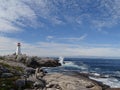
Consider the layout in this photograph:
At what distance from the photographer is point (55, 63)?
108938 millimetres

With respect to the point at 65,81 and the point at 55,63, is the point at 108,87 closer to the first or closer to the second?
the point at 65,81

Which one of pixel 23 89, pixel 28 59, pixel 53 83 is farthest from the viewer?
pixel 28 59

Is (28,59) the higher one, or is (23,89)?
(28,59)

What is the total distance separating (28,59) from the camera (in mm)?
98500

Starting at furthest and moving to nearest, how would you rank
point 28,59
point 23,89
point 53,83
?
point 28,59 → point 53,83 → point 23,89

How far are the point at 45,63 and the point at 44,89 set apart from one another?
225ft

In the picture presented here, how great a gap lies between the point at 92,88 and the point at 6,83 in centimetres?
1616

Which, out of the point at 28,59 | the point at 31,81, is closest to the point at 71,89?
the point at 31,81

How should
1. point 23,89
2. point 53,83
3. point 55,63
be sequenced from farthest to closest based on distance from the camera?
point 55,63 < point 53,83 < point 23,89

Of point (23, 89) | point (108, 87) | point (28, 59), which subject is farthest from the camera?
point (28, 59)

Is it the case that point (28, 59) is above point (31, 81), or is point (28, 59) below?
above

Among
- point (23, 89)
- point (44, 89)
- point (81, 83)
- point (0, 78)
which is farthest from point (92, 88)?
point (0, 78)

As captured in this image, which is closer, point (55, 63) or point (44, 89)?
point (44, 89)

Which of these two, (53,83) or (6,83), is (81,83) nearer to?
(53,83)
